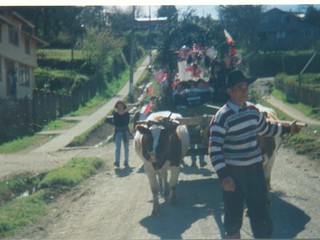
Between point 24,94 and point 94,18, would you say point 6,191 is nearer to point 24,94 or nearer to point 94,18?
point 24,94

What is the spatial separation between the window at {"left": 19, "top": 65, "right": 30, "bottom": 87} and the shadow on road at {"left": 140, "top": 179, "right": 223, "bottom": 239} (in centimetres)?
225

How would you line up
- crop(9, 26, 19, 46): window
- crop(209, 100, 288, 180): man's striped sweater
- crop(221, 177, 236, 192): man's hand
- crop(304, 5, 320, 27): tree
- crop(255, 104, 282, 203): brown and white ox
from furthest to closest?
crop(9, 26, 19, 46): window < crop(304, 5, 320, 27): tree < crop(255, 104, 282, 203): brown and white ox < crop(209, 100, 288, 180): man's striped sweater < crop(221, 177, 236, 192): man's hand

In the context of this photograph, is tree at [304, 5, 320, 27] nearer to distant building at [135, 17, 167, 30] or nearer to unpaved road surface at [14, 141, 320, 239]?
unpaved road surface at [14, 141, 320, 239]

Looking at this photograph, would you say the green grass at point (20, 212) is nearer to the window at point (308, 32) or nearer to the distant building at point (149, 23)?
the distant building at point (149, 23)

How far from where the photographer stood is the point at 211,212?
24.9ft

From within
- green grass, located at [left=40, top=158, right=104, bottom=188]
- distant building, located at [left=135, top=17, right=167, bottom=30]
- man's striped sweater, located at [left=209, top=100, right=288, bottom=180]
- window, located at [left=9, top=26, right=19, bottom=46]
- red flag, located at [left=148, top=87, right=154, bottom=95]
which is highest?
distant building, located at [left=135, top=17, right=167, bottom=30]

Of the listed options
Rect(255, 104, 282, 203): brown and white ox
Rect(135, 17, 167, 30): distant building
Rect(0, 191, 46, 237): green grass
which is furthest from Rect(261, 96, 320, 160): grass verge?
Rect(0, 191, 46, 237): green grass

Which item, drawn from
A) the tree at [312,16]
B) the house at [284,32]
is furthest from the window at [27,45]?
the tree at [312,16]

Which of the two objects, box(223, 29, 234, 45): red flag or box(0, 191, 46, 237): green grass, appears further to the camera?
box(223, 29, 234, 45): red flag

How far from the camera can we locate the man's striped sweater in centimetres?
606

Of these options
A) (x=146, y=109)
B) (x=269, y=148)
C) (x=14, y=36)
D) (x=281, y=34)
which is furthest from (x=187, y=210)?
(x=14, y=36)

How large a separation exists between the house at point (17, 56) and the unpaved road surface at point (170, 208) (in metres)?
1.45

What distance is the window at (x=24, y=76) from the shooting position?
27.1 feet

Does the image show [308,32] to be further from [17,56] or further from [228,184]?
[17,56]
